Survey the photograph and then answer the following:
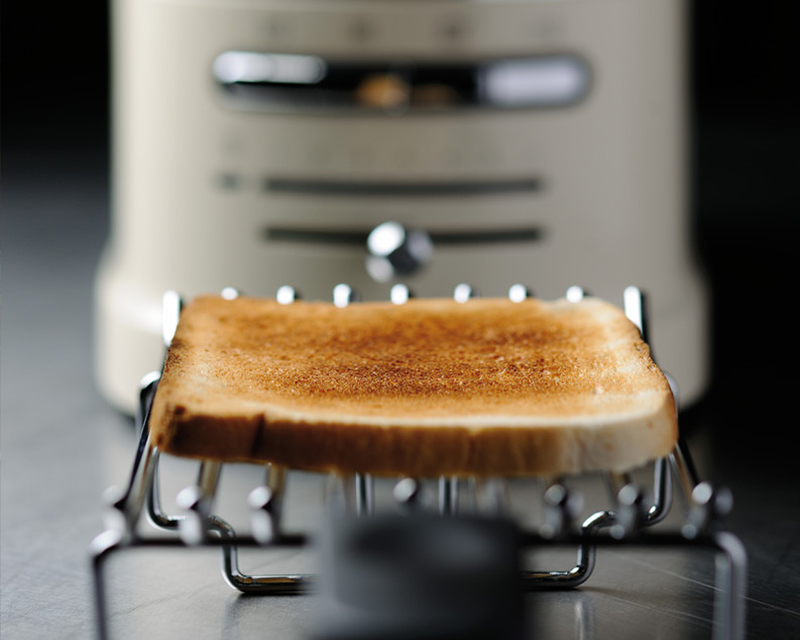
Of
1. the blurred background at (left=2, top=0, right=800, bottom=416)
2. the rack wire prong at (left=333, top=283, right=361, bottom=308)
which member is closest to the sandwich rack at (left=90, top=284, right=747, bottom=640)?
the rack wire prong at (left=333, top=283, right=361, bottom=308)

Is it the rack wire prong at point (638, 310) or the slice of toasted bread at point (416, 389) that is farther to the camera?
the rack wire prong at point (638, 310)

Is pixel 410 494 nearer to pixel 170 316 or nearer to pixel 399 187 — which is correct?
pixel 170 316

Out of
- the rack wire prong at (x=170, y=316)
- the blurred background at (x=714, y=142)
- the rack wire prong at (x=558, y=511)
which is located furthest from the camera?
the blurred background at (x=714, y=142)

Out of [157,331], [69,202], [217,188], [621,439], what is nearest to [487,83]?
[217,188]

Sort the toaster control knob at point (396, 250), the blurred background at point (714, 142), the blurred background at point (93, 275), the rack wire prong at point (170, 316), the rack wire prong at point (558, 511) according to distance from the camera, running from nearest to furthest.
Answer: the rack wire prong at point (558, 511) < the rack wire prong at point (170, 316) < the blurred background at point (93, 275) < the toaster control knob at point (396, 250) < the blurred background at point (714, 142)

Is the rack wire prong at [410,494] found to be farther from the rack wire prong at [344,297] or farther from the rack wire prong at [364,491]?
the rack wire prong at [344,297]

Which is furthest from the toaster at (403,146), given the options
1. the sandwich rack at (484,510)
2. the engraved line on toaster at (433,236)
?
the sandwich rack at (484,510)

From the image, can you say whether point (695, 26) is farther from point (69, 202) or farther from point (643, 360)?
point (643, 360)
